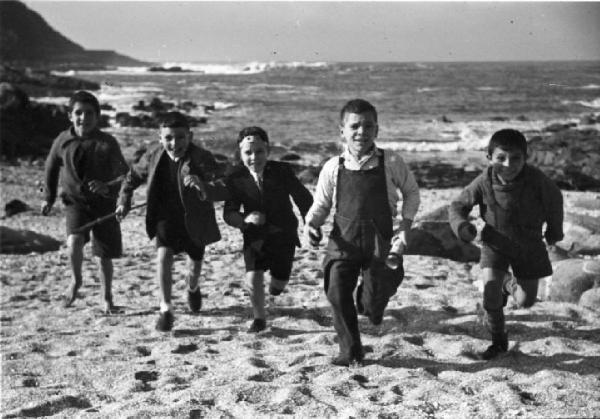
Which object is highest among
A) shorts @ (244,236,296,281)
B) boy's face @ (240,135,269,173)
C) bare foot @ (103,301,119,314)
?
boy's face @ (240,135,269,173)

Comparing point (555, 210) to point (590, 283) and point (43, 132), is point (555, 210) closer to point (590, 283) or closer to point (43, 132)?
point (590, 283)

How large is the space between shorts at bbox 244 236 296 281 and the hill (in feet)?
297

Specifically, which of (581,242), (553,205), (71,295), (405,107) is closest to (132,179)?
(71,295)

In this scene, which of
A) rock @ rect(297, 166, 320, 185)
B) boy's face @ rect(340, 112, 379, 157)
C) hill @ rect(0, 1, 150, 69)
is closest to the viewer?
boy's face @ rect(340, 112, 379, 157)

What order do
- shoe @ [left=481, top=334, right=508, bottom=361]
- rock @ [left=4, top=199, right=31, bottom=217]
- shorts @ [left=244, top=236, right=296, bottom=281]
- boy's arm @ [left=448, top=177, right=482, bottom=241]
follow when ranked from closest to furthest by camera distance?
1. boy's arm @ [left=448, top=177, right=482, bottom=241]
2. shoe @ [left=481, top=334, right=508, bottom=361]
3. shorts @ [left=244, top=236, right=296, bottom=281]
4. rock @ [left=4, top=199, right=31, bottom=217]

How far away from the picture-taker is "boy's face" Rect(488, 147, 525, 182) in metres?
4.20

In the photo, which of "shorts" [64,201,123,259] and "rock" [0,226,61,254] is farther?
"rock" [0,226,61,254]

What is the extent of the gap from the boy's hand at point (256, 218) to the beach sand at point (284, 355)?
83 cm

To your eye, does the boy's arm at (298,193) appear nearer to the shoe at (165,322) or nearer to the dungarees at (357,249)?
the dungarees at (357,249)

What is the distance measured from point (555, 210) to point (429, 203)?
7.32 m

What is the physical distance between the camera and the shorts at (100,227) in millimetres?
5785

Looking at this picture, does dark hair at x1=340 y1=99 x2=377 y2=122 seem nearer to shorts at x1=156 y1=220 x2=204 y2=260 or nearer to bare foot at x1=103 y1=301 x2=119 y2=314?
shorts at x1=156 y1=220 x2=204 y2=260

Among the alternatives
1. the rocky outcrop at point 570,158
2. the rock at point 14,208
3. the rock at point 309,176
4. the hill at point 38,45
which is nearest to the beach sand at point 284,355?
the rock at point 14,208

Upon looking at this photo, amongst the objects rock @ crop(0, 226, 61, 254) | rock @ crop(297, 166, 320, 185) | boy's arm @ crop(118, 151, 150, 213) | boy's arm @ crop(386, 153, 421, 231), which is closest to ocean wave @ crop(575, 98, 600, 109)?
rock @ crop(297, 166, 320, 185)
